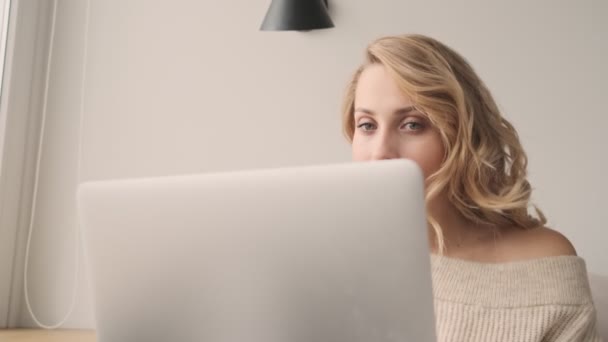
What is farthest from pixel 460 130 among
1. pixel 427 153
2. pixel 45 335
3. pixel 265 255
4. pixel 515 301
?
pixel 45 335

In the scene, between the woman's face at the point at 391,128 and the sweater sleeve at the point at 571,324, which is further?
the woman's face at the point at 391,128

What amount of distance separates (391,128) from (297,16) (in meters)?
0.71

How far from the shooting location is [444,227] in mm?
1327

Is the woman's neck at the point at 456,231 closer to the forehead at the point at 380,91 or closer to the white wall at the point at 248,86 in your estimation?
the forehead at the point at 380,91

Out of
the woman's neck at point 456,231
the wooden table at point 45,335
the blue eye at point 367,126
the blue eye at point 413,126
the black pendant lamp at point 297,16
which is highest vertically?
the black pendant lamp at point 297,16

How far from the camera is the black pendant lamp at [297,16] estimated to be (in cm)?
184

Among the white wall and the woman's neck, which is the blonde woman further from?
the white wall

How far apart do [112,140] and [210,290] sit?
1409 mm

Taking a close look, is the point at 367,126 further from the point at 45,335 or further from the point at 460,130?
the point at 45,335

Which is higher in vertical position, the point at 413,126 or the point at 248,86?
the point at 413,126

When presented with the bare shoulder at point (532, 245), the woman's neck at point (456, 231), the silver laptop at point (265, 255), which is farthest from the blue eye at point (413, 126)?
the silver laptop at point (265, 255)

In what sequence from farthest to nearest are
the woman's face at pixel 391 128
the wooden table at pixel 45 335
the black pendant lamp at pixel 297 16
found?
the black pendant lamp at pixel 297 16 < the wooden table at pixel 45 335 < the woman's face at pixel 391 128

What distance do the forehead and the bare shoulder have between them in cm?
32

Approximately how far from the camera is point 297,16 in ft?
6.07
